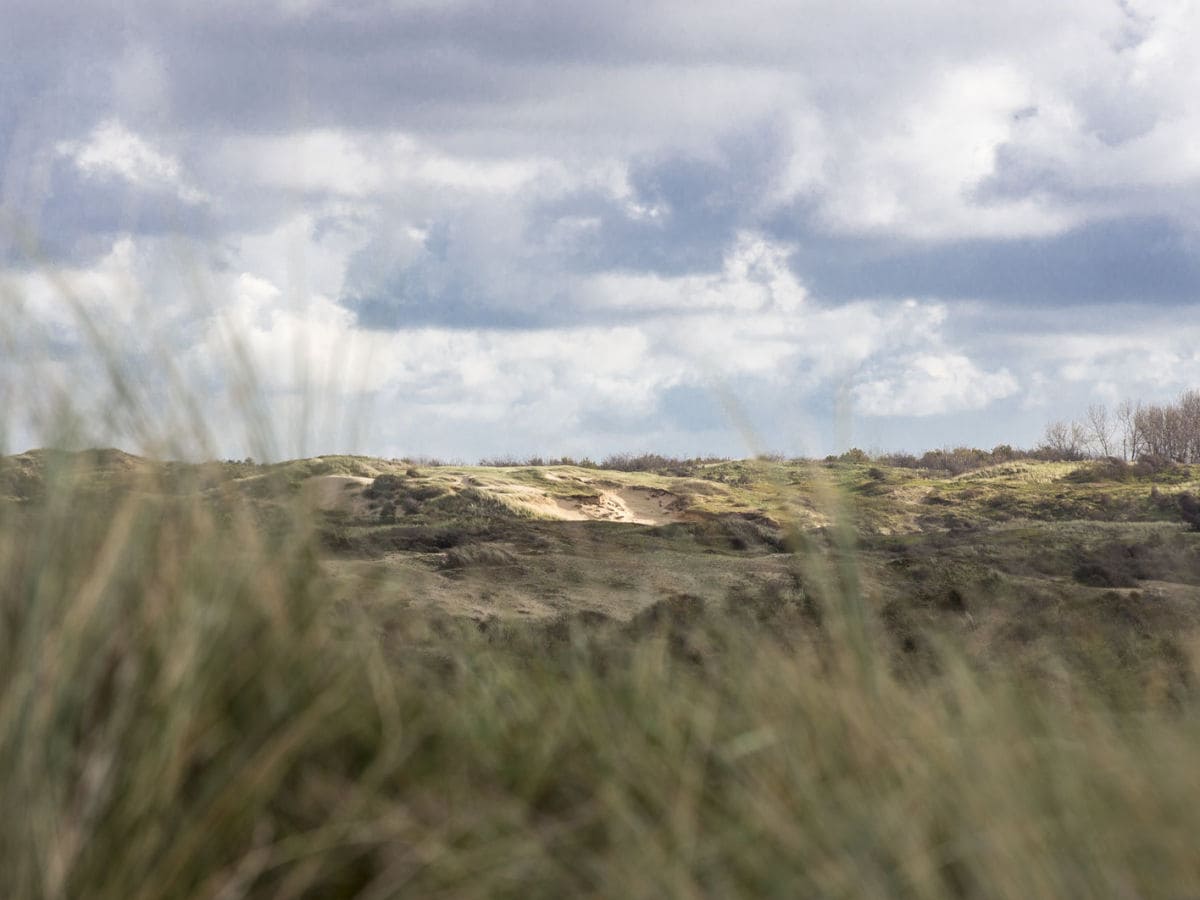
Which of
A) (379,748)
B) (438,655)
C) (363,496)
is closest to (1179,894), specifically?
(379,748)

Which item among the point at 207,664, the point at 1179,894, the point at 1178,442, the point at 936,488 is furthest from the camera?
the point at 1178,442

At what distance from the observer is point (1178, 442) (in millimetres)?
36156

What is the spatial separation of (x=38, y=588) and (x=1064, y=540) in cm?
1643

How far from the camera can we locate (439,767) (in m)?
2.04

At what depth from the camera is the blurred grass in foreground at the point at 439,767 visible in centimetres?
158

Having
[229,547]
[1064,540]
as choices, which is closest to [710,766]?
[229,547]

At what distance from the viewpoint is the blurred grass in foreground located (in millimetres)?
1583

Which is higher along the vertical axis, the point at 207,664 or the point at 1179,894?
the point at 207,664

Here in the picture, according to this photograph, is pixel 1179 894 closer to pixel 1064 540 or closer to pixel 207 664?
pixel 207 664

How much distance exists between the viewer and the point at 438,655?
447 cm

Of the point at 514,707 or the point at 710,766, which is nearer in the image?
the point at 710,766

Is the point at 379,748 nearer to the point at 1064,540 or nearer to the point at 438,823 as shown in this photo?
the point at 438,823

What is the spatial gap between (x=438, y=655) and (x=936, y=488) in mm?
21805

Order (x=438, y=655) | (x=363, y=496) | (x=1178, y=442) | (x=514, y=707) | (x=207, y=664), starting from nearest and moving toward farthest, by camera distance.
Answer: (x=207, y=664), (x=514, y=707), (x=438, y=655), (x=363, y=496), (x=1178, y=442)
